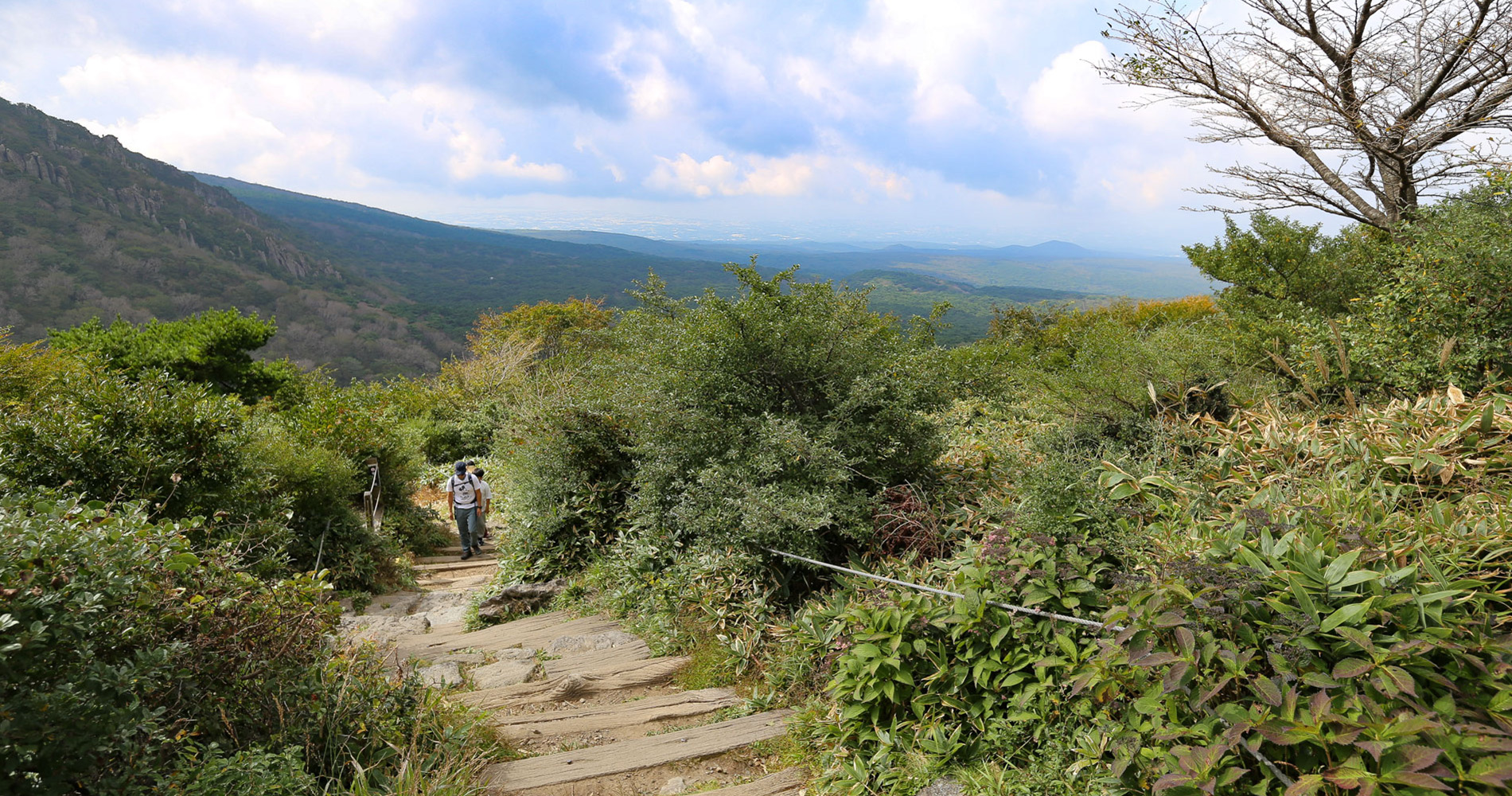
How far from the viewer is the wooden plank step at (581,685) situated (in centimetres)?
375

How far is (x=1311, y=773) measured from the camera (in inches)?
70.6

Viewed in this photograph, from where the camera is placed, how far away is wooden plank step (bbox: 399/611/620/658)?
4.80m

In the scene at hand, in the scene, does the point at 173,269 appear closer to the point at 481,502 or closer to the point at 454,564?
the point at 481,502

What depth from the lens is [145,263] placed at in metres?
74.2

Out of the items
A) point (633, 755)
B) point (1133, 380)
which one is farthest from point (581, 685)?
point (1133, 380)

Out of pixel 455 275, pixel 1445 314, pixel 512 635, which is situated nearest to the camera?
pixel 512 635

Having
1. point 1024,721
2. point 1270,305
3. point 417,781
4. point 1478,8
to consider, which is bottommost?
point 417,781

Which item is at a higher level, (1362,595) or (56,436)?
(1362,595)

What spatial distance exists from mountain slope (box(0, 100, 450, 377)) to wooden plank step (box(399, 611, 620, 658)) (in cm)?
6244

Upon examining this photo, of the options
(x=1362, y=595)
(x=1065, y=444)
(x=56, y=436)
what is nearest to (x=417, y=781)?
(x=1362, y=595)

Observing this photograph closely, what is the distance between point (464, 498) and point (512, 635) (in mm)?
4519

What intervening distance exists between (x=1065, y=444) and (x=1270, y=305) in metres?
10.3

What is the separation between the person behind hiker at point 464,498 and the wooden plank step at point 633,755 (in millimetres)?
6595

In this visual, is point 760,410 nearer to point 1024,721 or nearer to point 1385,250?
point 1024,721
